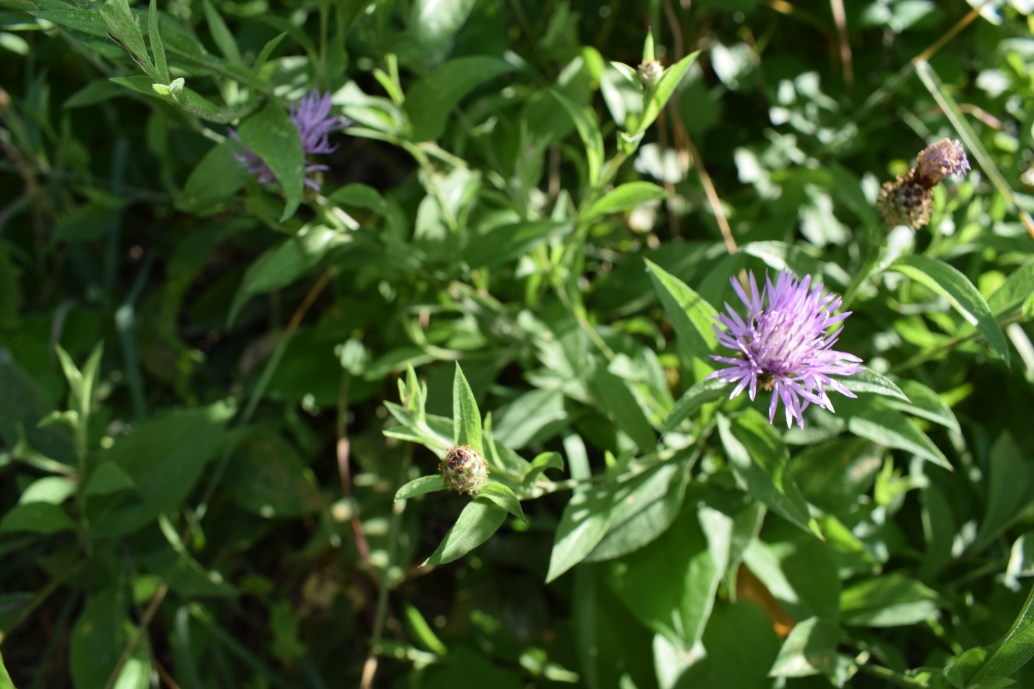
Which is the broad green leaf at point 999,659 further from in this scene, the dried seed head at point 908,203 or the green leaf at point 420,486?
the green leaf at point 420,486

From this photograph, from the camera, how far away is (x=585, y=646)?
4.38ft

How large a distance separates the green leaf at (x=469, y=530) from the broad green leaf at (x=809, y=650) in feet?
1.65

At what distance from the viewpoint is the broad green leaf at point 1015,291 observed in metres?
1.00

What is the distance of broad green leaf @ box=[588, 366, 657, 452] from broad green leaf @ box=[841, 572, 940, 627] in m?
0.42

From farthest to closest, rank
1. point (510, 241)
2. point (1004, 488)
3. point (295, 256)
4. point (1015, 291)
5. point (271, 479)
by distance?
1. point (271, 479)
2. point (1004, 488)
3. point (510, 241)
4. point (295, 256)
5. point (1015, 291)

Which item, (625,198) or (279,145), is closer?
(279,145)

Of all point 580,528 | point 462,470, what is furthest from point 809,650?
point 462,470

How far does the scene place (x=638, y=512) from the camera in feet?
3.71

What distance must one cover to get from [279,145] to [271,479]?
713 millimetres

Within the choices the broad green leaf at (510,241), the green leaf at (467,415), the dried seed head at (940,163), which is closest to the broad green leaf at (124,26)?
the green leaf at (467,415)

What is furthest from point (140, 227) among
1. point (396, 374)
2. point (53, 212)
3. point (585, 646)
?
point (585, 646)

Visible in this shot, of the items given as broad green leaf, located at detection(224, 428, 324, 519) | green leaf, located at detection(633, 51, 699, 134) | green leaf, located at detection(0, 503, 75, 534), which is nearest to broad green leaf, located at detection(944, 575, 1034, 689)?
green leaf, located at detection(633, 51, 699, 134)

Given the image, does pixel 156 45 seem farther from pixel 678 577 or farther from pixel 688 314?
pixel 678 577

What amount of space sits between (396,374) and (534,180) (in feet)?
1.67
